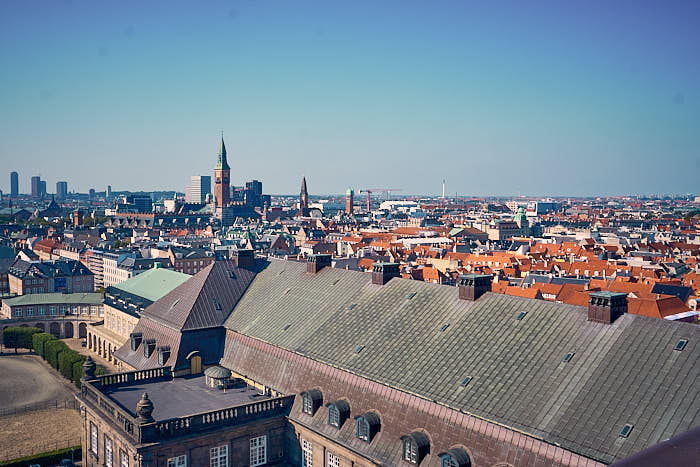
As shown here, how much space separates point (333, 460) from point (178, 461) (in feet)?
35.2

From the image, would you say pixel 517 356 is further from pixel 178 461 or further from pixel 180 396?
pixel 180 396

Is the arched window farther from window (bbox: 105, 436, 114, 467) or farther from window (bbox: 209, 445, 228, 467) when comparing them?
window (bbox: 105, 436, 114, 467)

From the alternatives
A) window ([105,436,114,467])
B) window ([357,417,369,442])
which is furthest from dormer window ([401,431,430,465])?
window ([105,436,114,467])

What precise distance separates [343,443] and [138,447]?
13.6 meters

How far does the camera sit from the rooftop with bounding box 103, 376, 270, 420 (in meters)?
50.4

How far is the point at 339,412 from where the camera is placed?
1758 inches

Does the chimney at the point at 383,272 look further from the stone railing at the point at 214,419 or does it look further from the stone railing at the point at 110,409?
the stone railing at the point at 110,409

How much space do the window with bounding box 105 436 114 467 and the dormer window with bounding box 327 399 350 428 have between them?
17700 mm

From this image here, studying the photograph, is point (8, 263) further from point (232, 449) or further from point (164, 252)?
point (232, 449)

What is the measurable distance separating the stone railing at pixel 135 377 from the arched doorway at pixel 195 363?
197 centimetres

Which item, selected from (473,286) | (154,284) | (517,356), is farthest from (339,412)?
(154,284)

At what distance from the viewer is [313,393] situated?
156ft

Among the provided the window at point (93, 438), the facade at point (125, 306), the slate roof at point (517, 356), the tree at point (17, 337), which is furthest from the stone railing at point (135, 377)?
the tree at point (17, 337)

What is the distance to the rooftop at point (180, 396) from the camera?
50375 mm
